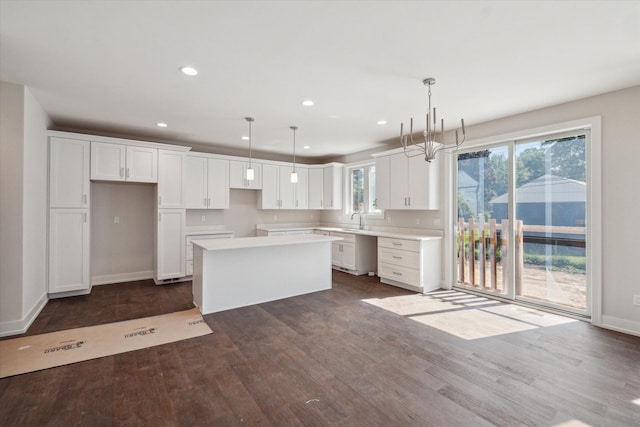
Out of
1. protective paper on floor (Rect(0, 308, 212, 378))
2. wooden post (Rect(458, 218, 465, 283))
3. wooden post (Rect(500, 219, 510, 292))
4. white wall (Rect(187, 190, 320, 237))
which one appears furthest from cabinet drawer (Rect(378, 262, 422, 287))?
protective paper on floor (Rect(0, 308, 212, 378))

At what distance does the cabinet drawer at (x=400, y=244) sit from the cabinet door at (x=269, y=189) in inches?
104

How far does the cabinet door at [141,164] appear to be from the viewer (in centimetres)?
499

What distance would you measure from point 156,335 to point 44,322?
1.52 m

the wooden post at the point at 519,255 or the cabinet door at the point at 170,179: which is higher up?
the cabinet door at the point at 170,179

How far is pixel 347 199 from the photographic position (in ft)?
23.5

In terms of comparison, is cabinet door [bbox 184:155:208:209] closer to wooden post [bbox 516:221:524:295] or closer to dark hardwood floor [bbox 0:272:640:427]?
dark hardwood floor [bbox 0:272:640:427]

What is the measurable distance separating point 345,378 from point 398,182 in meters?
3.78

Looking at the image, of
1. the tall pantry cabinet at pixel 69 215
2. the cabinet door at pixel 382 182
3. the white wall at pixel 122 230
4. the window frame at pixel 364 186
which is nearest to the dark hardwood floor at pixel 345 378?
the tall pantry cabinet at pixel 69 215

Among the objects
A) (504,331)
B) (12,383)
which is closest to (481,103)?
(504,331)

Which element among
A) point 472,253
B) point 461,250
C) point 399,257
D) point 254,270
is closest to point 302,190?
point 399,257

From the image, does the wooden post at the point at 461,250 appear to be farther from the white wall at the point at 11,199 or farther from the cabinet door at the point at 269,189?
the white wall at the point at 11,199

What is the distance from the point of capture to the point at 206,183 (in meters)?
→ 5.92

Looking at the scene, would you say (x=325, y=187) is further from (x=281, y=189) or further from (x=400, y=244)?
(x=400, y=244)

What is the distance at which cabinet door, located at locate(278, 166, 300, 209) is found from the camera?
22.8 ft
